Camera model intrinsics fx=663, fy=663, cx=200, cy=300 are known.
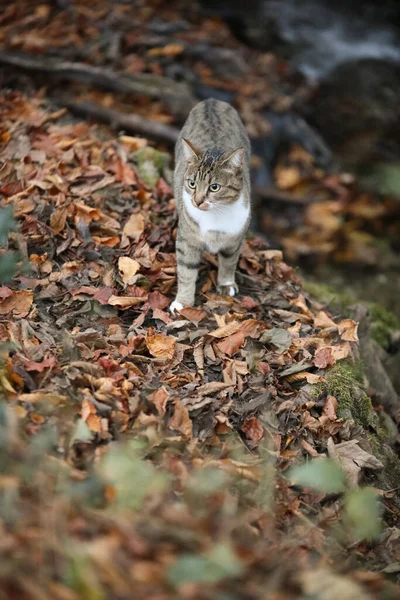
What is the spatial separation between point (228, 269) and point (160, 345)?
1020 mm

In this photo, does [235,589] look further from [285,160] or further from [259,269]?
[285,160]

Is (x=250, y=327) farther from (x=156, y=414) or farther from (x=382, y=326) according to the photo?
(x=382, y=326)

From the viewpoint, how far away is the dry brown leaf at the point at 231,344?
4.71 m

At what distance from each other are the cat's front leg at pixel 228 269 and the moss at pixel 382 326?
2.08 m

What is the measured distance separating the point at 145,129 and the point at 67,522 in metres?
5.92

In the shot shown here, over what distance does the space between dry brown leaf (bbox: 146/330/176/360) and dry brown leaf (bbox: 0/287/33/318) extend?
85 centimetres

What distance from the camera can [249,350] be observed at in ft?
15.7

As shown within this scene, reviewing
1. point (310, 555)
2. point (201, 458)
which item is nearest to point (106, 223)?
point (201, 458)

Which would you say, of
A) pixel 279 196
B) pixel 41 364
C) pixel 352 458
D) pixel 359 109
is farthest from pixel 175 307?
pixel 359 109

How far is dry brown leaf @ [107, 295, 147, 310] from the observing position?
4.78 metres

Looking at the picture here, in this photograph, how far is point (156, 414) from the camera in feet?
13.0

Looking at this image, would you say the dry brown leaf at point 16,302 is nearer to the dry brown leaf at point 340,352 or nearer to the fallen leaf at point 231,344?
the fallen leaf at point 231,344

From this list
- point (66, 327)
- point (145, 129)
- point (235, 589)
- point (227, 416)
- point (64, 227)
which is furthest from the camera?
point (145, 129)

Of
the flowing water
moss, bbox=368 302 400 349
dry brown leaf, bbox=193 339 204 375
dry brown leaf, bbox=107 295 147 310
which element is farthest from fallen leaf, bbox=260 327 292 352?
the flowing water
